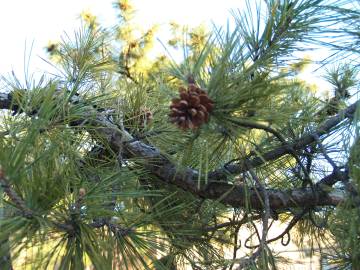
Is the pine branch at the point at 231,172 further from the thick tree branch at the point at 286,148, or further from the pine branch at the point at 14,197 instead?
the pine branch at the point at 14,197

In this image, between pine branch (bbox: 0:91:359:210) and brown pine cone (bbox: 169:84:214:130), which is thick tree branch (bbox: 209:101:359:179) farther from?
brown pine cone (bbox: 169:84:214:130)

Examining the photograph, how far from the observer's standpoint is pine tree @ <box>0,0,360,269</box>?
49 cm

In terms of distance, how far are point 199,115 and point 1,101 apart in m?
0.54

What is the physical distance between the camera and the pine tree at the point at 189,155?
49 cm

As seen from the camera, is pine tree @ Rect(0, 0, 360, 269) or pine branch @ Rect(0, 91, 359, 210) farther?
pine branch @ Rect(0, 91, 359, 210)

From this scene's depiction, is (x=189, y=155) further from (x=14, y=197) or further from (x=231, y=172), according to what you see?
(x=14, y=197)

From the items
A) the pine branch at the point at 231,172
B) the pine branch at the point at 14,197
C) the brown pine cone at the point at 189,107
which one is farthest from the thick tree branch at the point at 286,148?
the pine branch at the point at 14,197

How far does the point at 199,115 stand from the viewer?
473mm

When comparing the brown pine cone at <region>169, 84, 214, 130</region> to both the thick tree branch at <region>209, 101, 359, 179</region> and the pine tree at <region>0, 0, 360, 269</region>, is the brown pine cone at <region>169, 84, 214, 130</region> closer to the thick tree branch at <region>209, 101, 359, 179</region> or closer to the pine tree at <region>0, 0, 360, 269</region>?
the pine tree at <region>0, 0, 360, 269</region>

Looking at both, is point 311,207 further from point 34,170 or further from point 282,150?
point 34,170

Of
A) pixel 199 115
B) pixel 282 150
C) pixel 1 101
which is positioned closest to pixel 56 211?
pixel 199 115

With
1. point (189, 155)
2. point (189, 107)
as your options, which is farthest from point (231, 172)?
A: point (189, 107)

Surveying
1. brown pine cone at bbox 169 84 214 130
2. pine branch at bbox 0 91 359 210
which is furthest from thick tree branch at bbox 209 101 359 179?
brown pine cone at bbox 169 84 214 130

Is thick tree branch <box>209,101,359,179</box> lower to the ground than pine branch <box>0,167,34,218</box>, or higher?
higher
